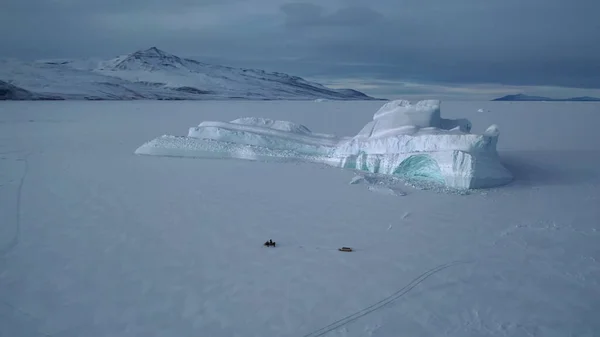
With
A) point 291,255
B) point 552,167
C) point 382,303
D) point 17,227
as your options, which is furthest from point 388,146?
point 17,227

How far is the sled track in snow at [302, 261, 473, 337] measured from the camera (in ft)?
10.8

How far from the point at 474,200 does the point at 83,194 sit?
606 centimetres

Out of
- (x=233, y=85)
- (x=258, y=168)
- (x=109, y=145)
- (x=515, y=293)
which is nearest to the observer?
(x=515, y=293)

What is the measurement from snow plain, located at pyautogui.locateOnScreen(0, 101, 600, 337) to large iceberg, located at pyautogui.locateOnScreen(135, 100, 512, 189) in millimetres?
566

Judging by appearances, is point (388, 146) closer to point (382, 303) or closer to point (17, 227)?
point (382, 303)

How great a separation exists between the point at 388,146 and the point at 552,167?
130 inches

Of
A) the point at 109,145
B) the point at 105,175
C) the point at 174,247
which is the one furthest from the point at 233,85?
the point at 174,247

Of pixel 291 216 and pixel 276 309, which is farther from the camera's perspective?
pixel 291 216

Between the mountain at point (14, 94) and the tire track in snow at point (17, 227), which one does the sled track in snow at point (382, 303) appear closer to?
the tire track in snow at point (17, 227)

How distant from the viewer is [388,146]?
8.50 metres

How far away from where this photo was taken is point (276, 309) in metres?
3.54

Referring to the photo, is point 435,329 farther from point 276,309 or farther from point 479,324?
point 276,309

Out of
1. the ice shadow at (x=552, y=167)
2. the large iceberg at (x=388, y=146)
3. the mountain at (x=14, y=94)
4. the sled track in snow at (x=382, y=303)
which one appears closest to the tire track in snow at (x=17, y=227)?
the large iceberg at (x=388, y=146)

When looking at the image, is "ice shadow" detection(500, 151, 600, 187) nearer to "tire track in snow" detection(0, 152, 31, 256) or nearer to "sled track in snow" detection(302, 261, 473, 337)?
"sled track in snow" detection(302, 261, 473, 337)
